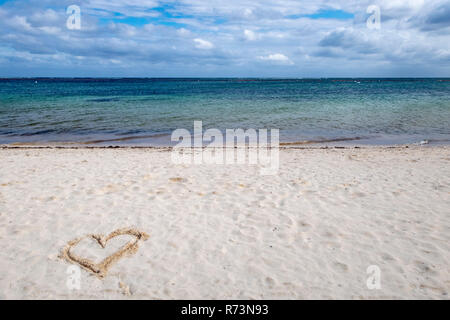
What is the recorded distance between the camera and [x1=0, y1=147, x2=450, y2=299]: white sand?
160 inches

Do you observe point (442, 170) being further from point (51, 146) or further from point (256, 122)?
point (51, 146)

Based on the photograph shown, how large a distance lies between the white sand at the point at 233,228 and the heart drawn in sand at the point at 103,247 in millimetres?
110

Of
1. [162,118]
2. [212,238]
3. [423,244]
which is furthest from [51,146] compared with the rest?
[423,244]

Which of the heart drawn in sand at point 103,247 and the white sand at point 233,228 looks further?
the heart drawn in sand at point 103,247

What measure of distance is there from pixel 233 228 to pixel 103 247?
2199 millimetres

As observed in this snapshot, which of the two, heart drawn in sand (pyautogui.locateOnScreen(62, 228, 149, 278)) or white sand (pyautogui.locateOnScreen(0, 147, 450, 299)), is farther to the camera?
heart drawn in sand (pyautogui.locateOnScreen(62, 228, 149, 278))

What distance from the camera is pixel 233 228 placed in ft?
18.1

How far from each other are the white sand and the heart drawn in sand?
0.11m

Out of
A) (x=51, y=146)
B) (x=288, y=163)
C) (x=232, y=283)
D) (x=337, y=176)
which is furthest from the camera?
(x=51, y=146)

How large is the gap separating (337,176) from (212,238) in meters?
4.71

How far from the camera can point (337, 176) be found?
27.6 ft

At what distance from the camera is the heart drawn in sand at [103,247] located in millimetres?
4391

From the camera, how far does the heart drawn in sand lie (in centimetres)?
439

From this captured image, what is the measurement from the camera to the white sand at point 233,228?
405 cm
